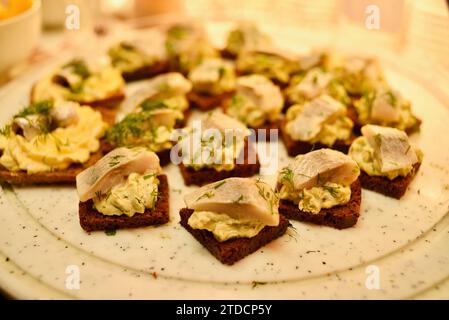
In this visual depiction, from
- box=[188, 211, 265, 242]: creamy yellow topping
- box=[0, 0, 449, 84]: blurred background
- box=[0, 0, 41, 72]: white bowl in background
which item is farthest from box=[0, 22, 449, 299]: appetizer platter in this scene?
box=[0, 0, 449, 84]: blurred background

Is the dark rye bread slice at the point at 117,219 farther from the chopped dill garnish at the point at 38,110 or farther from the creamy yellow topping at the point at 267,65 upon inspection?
the creamy yellow topping at the point at 267,65

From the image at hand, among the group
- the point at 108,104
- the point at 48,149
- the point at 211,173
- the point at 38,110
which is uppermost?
the point at 38,110

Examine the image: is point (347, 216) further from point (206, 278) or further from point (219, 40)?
point (219, 40)

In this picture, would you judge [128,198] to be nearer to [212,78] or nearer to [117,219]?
[117,219]

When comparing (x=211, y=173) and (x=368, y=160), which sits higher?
(x=368, y=160)

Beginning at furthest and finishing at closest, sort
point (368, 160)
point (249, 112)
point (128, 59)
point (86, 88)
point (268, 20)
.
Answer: point (268, 20) → point (128, 59) → point (86, 88) → point (249, 112) → point (368, 160)

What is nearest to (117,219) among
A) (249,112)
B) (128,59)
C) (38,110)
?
(38,110)

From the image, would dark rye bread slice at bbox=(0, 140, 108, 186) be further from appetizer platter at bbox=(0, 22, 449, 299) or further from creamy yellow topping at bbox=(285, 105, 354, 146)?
creamy yellow topping at bbox=(285, 105, 354, 146)
